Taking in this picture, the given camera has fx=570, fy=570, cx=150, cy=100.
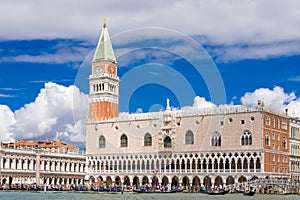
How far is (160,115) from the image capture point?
76312 millimetres

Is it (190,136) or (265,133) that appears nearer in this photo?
(265,133)

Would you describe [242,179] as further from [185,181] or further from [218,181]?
[185,181]

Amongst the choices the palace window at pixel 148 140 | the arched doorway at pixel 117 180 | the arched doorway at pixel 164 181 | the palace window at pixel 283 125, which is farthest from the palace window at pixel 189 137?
the arched doorway at pixel 117 180

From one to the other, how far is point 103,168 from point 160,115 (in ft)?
39.1

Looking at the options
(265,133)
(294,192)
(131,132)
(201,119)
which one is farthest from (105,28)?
(294,192)

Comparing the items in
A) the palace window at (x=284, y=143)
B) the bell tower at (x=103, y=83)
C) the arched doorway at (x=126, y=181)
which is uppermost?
the bell tower at (x=103, y=83)

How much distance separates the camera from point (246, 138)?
68.8m

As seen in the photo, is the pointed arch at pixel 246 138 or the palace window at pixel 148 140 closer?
the pointed arch at pixel 246 138

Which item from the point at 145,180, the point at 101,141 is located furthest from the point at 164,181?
the point at 101,141

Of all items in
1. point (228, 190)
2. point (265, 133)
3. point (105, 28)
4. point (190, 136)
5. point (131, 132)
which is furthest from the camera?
point (105, 28)

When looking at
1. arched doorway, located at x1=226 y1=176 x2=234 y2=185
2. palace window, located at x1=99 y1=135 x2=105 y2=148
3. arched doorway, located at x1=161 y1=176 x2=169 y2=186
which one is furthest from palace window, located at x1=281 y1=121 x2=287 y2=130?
palace window, located at x1=99 y1=135 x2=105 y2=148

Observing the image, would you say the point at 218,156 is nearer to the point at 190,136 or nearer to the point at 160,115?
the point at 190,136

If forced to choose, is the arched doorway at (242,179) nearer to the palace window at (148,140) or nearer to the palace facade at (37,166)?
the palace window at (148,140)

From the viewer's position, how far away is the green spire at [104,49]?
3457 inches
